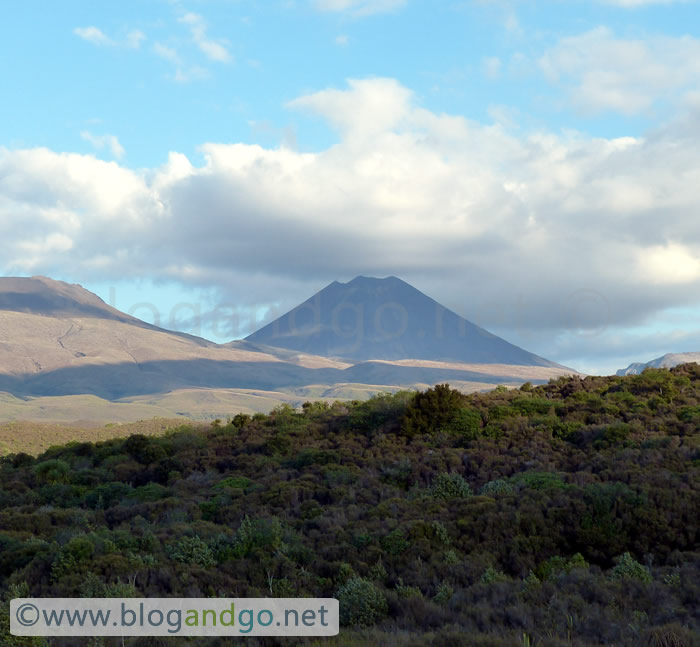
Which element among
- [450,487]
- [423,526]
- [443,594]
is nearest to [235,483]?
[450,487]

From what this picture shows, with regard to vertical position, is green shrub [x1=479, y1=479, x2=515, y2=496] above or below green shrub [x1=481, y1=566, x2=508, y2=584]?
above

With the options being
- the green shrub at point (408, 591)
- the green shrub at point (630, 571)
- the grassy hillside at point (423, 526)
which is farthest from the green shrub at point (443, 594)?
the green shrub at point (630, 571)

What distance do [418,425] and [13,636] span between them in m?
19.9

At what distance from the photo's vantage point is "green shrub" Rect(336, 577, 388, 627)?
421 inches

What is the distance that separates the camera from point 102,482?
26.0m

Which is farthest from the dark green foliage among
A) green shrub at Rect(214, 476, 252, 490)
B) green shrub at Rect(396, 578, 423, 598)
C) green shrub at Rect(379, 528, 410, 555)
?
green shrub at Rect(396, 578, 423, 598)

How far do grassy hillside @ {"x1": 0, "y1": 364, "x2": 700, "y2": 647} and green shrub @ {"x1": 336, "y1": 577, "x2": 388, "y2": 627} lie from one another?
1.2 inches

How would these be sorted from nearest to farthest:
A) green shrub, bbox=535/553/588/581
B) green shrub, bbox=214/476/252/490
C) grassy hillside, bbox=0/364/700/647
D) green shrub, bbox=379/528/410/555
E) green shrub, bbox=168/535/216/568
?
grassy hillside, bbox=0/364/700/647
green shrub, bbox=535/553/588/581
green shrub, bbox=168/535/216/568
green shrub, bbox=379/528/410/555
green shrub, bbox=214/476/252/490

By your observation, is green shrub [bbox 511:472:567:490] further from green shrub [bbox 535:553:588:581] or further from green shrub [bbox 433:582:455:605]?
green shrub [bbox 433:582:455:605]

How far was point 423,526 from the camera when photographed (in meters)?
14.5

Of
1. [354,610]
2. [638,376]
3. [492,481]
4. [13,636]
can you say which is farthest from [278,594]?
[638,376]

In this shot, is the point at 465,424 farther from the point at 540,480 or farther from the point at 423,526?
the point at 423,526

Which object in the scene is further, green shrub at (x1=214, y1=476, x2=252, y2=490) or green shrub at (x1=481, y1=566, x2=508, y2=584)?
green shrub at (x1=214, y1=476, x2=252, y2=490)

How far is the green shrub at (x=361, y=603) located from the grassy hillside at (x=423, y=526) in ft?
0.10
